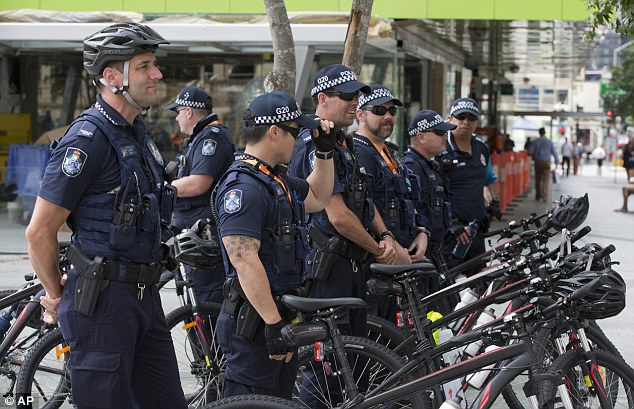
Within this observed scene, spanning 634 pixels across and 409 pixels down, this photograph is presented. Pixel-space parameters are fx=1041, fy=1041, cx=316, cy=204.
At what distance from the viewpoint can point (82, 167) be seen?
3828 millimetres

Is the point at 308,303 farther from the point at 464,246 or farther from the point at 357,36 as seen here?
the point at 357,36

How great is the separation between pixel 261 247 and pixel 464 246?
144 inches

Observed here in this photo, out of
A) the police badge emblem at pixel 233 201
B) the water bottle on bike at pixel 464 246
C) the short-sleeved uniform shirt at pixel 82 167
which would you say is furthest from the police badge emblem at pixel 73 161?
the water bottle on bike at pixel 464 246

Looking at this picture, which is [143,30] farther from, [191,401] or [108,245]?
[191,401]

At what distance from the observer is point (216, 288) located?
604cm

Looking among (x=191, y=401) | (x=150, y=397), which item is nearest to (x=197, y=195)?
(x=191, y=401)

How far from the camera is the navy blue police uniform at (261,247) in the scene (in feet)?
13.7


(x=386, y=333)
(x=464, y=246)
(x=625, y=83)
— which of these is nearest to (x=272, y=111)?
(x=386, y=333)

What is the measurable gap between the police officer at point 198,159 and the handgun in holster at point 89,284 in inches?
96.2

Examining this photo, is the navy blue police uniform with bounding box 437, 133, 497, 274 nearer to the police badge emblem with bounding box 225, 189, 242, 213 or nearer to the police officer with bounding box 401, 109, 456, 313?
the police officer with bounding box 401, 109, 456, 313

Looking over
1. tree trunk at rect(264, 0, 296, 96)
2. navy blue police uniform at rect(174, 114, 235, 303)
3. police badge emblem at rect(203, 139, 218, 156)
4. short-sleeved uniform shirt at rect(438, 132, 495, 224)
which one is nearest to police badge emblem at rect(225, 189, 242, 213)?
navy blue police uniform at rect(174, 114, 235, 303)

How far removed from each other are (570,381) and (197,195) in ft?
9.10

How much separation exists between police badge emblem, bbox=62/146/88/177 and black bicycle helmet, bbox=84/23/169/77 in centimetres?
38

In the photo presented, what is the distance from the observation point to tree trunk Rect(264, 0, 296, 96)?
7680 millimetres
